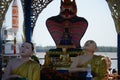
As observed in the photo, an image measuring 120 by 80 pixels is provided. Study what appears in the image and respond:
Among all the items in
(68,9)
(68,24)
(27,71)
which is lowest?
(27,71)

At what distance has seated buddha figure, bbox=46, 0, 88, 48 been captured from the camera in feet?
38.9

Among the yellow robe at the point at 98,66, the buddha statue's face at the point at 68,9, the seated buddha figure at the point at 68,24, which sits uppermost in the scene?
the buddha statue's face at the point at 68,9

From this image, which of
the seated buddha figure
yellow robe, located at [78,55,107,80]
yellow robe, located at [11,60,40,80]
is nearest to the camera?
yellow robe, located at [11,60,40,80]

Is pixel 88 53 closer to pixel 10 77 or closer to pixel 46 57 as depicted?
pixel 10 77

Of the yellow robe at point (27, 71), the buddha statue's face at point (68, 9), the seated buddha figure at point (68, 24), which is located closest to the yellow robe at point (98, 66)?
the yellow robe at point (27, 71)

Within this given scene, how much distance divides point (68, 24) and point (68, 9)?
0.40 meters

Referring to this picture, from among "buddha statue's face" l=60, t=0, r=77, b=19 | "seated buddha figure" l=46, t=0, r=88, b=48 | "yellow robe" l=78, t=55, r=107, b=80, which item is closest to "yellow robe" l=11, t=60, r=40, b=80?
"yellow robe" l=78, t=55, r=107, b=80

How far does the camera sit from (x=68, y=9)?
11.9 metres

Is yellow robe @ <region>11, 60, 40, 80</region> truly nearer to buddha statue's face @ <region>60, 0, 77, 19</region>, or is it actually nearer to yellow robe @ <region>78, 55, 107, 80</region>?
yellow robe @ <region>78, 55, 107, 80</region>

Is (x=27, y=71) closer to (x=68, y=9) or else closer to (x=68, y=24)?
(x=68, y=24)

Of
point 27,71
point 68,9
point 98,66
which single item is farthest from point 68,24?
point 27,71

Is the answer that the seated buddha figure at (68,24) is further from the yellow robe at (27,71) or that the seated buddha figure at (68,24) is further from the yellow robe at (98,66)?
the yellow robe at (27,71)

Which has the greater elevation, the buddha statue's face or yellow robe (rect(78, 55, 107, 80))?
the buddha statue's face

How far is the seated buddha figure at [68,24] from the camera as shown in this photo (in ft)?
38.9
